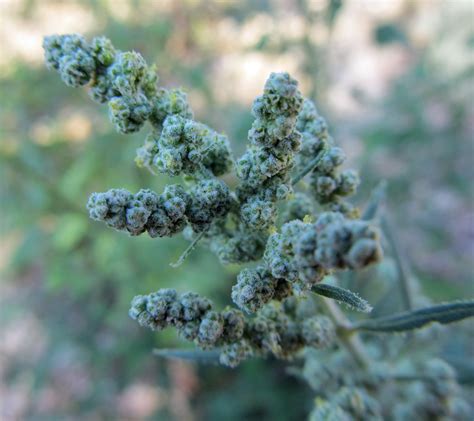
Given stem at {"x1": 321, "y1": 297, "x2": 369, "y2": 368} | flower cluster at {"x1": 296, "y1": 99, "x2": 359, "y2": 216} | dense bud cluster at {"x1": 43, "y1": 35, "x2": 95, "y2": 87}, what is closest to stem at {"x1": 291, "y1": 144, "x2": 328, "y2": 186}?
flower cluster at {"x1": 296, "y1": 99, "x2": 359, "y2": 216}

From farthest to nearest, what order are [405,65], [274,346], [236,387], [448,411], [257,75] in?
1. [405,65]
2. [257,75]
3. [236,387]
4. [448,411]
5. [274,346]

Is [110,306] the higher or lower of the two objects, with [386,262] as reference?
higher

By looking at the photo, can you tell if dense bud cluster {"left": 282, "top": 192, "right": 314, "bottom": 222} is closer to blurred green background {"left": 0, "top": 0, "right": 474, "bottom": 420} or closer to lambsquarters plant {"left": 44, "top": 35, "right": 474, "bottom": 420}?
lambsquarters plant {"left": 44, "top": 35, "right": 474, "bottom": 420}

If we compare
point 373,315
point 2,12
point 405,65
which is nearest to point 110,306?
point 373,315

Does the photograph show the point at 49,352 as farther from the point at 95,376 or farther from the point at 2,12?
the point at 2,12

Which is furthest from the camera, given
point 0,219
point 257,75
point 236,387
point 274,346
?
point 257,75

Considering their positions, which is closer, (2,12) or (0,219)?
(0,219)

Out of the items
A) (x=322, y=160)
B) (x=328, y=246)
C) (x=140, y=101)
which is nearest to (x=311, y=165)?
(x=322, y=160)

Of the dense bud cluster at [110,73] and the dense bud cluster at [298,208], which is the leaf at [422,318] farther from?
the dense bud cluster at [110,73]
